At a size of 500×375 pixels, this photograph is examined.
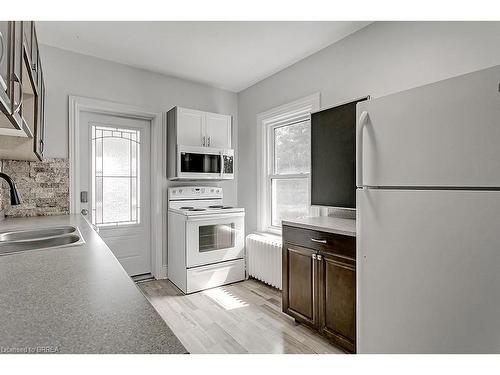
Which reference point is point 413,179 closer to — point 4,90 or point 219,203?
point 4,90

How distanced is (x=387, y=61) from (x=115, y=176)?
2.94m

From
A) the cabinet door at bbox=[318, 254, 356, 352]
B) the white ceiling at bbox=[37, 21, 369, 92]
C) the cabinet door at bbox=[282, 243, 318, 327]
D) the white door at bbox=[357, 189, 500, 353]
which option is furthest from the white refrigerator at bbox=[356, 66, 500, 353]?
the white ceiling at bbox=[37, 21, 369, 92]

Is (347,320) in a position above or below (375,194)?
below

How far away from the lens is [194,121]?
313cm

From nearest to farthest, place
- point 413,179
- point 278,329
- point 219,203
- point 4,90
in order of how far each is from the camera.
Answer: point 4,90
point 413,179
point 278,329
point 219,203

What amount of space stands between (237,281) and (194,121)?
6.57 ft

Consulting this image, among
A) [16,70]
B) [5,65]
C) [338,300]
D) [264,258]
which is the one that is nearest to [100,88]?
[16,70]

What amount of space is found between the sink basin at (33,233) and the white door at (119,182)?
45.1 inches

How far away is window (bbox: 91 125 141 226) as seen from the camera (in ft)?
9.57

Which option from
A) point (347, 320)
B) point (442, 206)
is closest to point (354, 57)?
point (442, 206)

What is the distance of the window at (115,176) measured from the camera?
2.92m

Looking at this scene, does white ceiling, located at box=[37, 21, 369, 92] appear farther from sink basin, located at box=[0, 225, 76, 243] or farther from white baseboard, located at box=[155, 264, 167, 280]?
white baseboard, located at box=[155, 264, 167, 280]

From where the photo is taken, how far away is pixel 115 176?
3020 mm

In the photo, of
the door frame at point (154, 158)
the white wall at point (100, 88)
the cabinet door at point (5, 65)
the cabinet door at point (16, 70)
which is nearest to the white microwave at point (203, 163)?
the door frame at point (154, 158)
